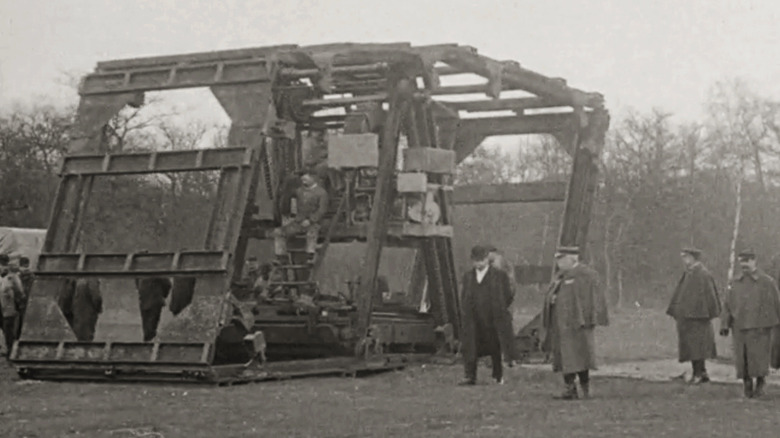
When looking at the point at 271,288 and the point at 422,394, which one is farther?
the point at 271,288

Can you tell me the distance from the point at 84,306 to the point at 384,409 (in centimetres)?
897

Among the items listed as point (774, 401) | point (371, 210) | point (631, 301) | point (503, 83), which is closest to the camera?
point (774, 401)

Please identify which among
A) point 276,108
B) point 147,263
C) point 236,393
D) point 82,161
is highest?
point 276,108

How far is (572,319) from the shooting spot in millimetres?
14719

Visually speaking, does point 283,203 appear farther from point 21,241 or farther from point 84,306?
point 21,241

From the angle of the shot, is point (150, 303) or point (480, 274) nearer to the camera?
point (480, 274)

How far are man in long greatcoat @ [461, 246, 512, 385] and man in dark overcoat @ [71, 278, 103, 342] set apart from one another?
22.7ft

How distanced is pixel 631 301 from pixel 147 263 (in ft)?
161

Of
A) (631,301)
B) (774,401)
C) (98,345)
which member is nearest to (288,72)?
(98,345)

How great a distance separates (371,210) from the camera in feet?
61.2

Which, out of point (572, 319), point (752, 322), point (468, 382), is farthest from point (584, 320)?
point (468, 382)

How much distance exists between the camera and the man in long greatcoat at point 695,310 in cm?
1741

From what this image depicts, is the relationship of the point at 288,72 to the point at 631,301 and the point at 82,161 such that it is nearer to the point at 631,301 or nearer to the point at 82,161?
the point at 82,161

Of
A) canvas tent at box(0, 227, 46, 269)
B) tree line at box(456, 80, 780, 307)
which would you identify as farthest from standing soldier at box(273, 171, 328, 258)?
tree line at box(456, 80, 780, 307)
